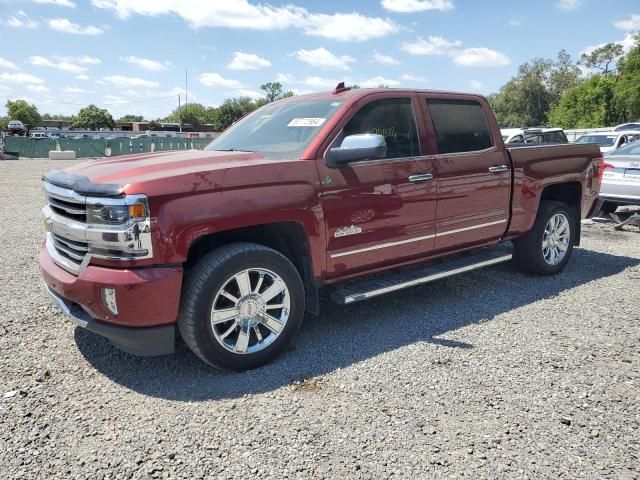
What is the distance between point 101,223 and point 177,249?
1.56 ft

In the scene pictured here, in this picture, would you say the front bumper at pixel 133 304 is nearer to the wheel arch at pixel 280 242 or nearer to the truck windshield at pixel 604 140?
the wheel arch at pixel 280 242

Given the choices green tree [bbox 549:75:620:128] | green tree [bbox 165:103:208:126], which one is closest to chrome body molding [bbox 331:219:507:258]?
green tree [bbox 549:75:620:128]

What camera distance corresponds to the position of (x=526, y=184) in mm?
5203

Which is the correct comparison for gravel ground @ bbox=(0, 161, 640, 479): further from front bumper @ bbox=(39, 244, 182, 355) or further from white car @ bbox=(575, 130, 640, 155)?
white car @ bbox=(575, 130, 640, 155)

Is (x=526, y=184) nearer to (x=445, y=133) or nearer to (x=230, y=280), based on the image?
(x=445, y=133)

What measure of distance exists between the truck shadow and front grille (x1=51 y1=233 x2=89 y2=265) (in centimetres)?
81

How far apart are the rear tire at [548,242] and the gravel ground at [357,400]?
824 mm

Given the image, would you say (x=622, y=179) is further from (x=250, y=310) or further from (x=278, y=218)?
(x=250, y=310)

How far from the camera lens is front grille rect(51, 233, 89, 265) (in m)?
3.23

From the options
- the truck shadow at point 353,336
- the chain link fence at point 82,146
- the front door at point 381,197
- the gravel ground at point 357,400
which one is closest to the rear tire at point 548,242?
the truck shadow at point 353,336

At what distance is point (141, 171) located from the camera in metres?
3.25

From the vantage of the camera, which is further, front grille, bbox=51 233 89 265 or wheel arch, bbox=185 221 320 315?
wheel arch, bbox=185 221 320 315

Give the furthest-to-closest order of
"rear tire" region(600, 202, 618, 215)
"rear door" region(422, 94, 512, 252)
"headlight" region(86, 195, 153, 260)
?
"rear tire" region(600, 202, 618, 215), "rear door" region(422, 94, 512, 252), "headlight" region(86, 195, 153, 260)

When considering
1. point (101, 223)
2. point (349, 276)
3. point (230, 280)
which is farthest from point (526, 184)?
point (101, 223)
